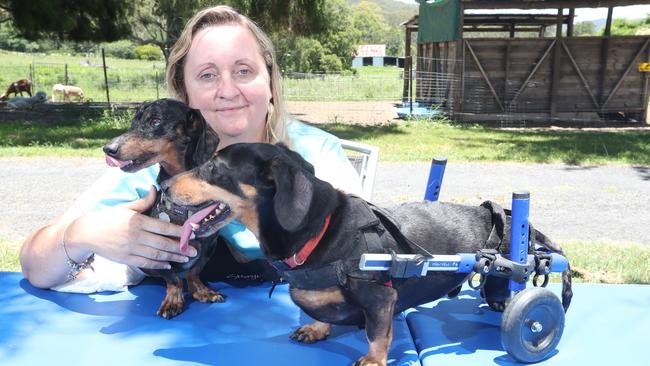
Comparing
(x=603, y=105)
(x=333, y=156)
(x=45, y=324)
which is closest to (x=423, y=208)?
(x=333, y=156)

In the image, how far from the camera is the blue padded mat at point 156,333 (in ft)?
6.31

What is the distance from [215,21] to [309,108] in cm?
1525

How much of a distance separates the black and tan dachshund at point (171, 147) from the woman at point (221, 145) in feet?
0.33

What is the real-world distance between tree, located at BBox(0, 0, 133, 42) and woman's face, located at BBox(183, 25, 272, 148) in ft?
38.2

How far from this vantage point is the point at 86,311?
2.29 m

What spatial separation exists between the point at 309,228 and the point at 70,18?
1310cm

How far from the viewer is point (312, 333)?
6.72 ft

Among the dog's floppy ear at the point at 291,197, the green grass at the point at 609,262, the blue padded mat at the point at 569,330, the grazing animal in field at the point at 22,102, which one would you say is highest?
the dog's floppy ear at the point at 291,197

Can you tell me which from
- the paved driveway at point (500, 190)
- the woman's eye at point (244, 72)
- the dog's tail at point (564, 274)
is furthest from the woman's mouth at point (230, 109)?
the paved driveway at point (500, 190)

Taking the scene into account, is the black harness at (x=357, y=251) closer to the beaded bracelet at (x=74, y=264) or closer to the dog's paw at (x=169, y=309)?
the dog's paw at (x=169, y=309)

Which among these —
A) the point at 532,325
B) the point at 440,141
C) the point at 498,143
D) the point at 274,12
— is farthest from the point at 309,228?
the point at 274,12

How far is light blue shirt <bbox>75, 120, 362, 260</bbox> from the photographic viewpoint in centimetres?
244

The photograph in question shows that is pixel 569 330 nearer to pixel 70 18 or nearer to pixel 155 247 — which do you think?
pixel 155 247

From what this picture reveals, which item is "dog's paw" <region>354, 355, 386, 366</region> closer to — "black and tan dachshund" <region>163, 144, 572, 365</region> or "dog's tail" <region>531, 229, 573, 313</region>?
"black and tan dachshund" <region>163, 144, 572, 365</region>
